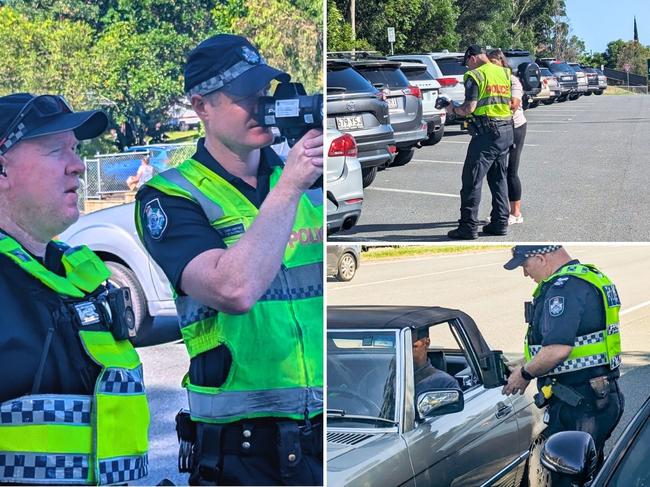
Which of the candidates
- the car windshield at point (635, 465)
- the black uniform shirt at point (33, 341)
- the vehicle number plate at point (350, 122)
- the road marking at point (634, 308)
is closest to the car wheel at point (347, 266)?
the vehicle number plate at point (350, 122)

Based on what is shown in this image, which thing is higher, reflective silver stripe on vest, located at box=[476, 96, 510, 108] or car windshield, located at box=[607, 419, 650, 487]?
reflective silver stripe on vest, located at box=[476, 96, 510, 108]

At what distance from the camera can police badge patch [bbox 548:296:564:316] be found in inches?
209

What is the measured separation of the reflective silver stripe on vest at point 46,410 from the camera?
3.62 meters

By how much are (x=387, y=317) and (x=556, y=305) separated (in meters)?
0.98

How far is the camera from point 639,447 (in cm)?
348

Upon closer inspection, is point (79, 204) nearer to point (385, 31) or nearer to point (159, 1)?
point (159, 1)

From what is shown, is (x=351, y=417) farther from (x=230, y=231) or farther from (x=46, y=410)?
(x=46, y=410)

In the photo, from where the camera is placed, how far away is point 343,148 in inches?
222

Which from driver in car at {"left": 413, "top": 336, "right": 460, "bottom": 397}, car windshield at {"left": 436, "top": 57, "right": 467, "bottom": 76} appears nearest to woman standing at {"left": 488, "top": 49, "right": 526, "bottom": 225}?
driver in car at {"left": 413, "top": 336, "right": 460, "bottom": 397}

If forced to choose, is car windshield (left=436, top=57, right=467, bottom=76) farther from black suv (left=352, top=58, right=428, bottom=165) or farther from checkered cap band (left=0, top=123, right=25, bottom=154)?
checkered cap band (left=0, top=123, right=25, bottom=154)

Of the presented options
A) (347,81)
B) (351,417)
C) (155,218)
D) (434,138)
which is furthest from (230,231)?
(434,138)

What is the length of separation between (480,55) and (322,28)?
4.72 meters

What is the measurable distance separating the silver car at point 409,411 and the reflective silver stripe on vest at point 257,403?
0.39m

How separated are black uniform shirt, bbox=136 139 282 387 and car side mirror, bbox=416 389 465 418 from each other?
1.11 m
